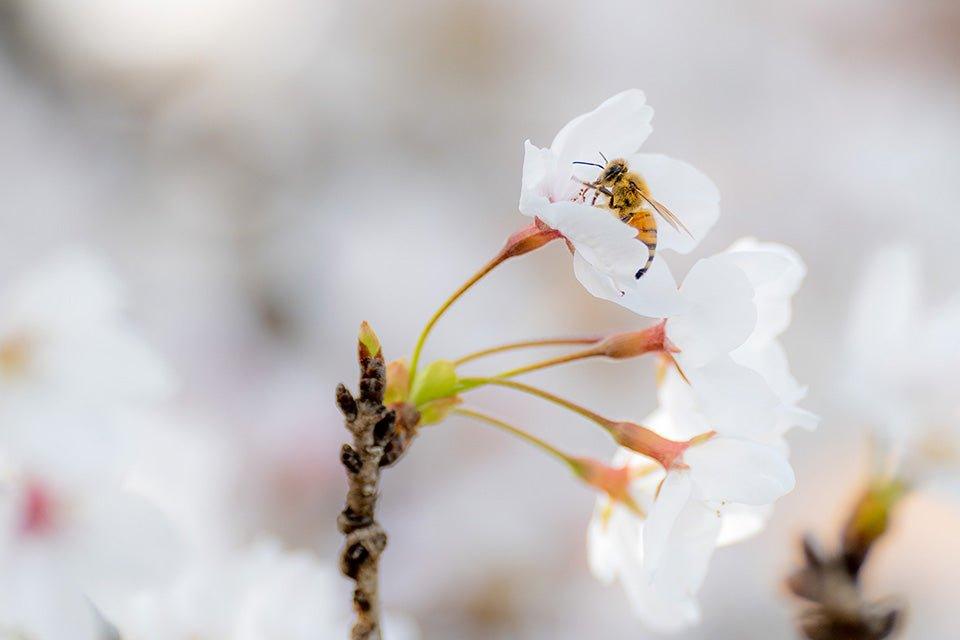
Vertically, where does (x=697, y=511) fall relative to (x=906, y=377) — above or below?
below

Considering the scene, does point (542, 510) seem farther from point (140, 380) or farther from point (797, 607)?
point (140, 380)

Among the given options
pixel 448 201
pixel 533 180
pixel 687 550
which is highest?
pixel 448 201

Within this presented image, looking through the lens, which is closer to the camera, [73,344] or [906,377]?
[73,344]

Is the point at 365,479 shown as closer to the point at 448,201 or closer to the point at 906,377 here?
the point at 906,377

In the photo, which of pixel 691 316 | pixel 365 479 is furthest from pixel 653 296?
pixel 365 479

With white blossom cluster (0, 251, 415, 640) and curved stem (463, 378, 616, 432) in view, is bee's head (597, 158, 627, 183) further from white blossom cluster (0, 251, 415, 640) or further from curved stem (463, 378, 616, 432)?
white blossom cluster (0, 251, 415, 640)

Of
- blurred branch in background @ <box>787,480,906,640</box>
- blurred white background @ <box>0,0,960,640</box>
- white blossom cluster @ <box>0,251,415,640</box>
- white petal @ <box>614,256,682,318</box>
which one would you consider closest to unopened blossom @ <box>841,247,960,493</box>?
blurred branch in background @ <box>787,480,906,640</box>

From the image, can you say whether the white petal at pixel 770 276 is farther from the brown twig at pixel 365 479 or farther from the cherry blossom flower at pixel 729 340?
the brown twig at pixel 365 479
